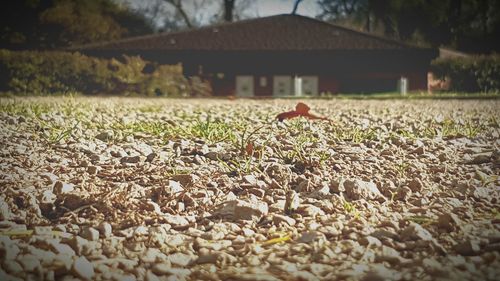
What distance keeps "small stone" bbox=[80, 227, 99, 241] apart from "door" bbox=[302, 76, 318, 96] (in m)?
22.0

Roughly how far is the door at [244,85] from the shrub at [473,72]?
9.42m

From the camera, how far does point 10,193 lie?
2725 millimetres

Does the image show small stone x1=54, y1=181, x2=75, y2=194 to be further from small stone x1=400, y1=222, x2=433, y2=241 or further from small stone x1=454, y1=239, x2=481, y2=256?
small stone x1=454, y1=239, x2=481, y2=256

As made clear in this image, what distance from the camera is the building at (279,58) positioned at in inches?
914

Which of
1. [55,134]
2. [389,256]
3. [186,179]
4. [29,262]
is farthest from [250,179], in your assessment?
[55,134]

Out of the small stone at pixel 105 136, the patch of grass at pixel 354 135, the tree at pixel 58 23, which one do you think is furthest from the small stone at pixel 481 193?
the tree at pixel 58 23

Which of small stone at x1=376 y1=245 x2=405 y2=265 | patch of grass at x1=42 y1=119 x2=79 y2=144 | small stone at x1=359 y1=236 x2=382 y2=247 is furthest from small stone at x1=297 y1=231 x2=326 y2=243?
patch of grass at x1=42 y1=119 x2=79 y2=144

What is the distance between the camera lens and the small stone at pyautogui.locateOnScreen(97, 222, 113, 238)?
7.53ft

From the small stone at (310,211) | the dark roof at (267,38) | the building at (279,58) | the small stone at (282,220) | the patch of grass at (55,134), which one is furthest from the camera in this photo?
the building at (279,58)

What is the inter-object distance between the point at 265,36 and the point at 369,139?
19.5 metres

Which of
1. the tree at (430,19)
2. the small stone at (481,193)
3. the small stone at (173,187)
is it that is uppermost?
the tree at (430,19)

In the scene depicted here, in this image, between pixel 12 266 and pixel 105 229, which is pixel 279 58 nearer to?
pixel 105 229

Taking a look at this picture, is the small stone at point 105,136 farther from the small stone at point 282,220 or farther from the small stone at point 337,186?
the small stone at point 282,220

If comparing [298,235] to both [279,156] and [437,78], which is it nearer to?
[279,156]
